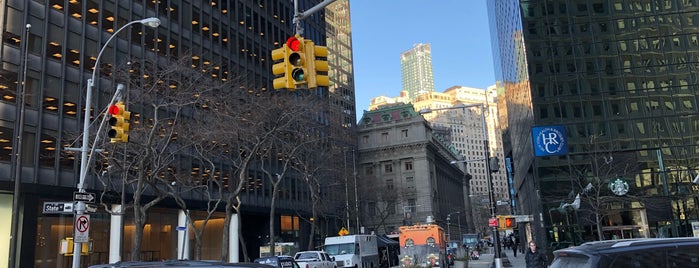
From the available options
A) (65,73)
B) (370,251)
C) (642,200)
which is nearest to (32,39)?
(65,73)

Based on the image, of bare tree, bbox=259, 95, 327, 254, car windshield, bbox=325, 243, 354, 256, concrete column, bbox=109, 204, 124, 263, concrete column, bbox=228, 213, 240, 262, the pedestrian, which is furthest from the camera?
concrete column, bbox=228, 213, 240, 262

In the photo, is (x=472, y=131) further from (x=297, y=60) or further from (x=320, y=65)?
(x=297, y=60)

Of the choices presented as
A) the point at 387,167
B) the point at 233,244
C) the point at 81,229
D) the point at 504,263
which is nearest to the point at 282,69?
the point at 81,229

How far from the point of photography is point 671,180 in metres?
37.8

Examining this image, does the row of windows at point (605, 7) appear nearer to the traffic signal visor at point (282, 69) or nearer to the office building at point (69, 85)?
the office building at point (69, 85)

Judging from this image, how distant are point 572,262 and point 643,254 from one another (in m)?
0.69

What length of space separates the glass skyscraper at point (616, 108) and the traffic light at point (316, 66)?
30.4 meters

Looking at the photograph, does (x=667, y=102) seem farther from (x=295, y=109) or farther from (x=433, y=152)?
(x=433, y=152)

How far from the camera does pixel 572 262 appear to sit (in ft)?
18.9

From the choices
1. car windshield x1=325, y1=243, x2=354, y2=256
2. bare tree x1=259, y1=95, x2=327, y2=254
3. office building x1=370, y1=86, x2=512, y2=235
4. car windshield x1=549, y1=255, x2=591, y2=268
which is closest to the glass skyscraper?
car windshield x1=325, y1=243, x2=354, y2=256

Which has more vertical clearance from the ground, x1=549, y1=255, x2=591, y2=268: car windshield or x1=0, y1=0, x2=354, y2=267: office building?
x1=0, y1=0, x2=354, y2=267: office building

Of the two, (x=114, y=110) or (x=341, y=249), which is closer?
(x=114, y=110)

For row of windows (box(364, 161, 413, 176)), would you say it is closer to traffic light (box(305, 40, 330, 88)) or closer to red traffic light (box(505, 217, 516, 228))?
red traffic light (box(505, 217, 516, 228))

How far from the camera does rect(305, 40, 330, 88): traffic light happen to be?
407 inches
